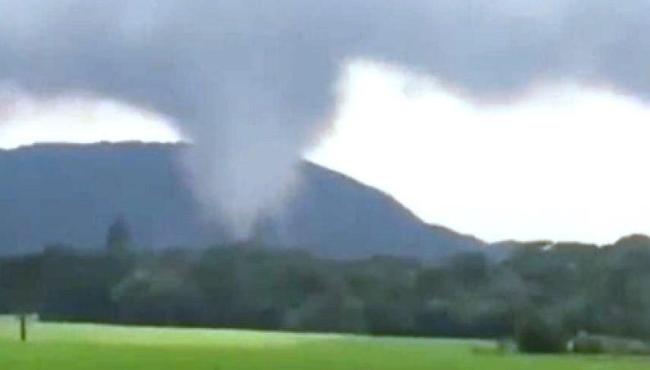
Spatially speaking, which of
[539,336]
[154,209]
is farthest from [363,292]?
[154,209]

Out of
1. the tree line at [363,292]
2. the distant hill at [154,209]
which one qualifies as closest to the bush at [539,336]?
the tree line at [363,292]

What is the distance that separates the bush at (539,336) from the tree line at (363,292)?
184mm

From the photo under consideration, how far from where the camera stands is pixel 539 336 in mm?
64438

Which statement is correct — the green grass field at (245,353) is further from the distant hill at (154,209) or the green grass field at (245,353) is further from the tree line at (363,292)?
the distant hill at (154,209)

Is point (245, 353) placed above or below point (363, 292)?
below

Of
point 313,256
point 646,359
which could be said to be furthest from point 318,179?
point 646,359

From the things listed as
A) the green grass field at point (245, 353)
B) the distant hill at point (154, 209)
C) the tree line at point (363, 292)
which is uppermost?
the distant hill at point (154, 209)

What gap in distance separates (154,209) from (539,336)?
79.6 meters

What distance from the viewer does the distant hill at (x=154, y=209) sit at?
104 m

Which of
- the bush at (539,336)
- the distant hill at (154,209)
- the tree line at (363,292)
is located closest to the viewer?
the bush at (539,336)

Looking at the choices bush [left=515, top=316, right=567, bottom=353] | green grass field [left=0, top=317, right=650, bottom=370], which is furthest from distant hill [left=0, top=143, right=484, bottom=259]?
green grass field [left=0, top=317, right=650, bottom=370]

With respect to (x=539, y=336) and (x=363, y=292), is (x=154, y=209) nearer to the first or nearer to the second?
(x=363, y=292)

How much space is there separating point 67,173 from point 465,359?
10713 centimetres

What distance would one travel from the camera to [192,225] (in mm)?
118188
